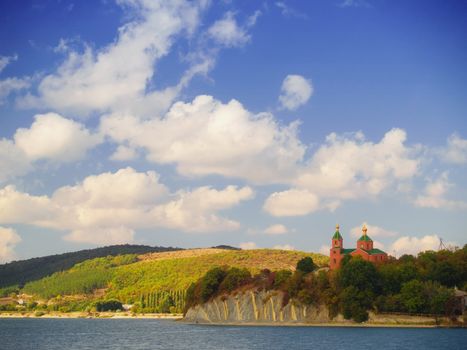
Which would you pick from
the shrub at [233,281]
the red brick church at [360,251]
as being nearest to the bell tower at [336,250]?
the red brick church at [360,251]

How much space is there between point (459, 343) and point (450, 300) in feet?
116

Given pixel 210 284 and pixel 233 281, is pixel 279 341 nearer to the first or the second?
pixel 233 281

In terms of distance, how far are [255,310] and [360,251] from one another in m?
28.1

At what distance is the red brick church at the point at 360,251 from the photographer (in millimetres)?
142250

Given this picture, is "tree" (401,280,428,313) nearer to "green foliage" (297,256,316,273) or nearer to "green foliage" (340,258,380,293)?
"green foliage" (340,258,380,293)

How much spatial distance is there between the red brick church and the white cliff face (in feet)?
41.5

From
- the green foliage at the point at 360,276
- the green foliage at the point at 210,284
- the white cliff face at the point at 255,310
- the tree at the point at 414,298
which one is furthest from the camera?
the green foliage at the point at 210,284

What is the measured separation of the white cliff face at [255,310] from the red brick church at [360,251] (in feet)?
41.5

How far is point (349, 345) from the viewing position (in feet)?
283

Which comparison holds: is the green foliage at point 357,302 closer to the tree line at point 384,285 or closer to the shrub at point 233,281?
the tree line at point 384,285

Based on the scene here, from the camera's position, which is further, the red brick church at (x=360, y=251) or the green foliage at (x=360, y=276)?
the red brick church at (x=360, y=251)

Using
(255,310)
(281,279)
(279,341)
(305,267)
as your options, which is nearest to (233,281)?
(255,310)

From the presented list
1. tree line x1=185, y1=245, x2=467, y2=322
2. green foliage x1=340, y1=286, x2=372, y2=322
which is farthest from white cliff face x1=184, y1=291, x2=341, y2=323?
green foliage x1=340, y1=286, x2=372, y2=322

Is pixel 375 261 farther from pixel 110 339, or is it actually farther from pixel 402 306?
pixel 110 339
